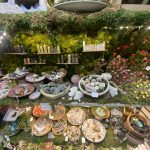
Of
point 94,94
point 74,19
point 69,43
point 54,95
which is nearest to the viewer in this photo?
point 94,94

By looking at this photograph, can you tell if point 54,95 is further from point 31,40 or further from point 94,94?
point 31,40

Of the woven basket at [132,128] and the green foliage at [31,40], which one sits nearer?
the woven basket at [132,128]

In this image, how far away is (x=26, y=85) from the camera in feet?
12.2

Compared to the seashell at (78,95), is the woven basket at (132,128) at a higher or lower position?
lower

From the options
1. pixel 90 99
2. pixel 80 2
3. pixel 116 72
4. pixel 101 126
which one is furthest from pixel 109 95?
pixel 80 2

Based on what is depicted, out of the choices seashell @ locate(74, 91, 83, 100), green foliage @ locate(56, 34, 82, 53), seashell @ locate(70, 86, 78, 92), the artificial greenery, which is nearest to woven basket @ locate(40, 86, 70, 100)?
seashell @ locate(70, 86, 78, 92)

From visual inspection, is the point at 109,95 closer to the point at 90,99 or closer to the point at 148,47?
the point at 90,99

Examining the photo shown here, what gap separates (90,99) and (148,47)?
7.32 ft

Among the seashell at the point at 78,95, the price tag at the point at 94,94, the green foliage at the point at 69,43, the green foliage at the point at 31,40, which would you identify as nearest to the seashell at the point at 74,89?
the seashell at the point at 78,95

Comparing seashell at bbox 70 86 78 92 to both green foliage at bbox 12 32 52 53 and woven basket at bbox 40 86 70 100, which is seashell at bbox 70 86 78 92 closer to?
woven basket at bbox 40 86 70 100

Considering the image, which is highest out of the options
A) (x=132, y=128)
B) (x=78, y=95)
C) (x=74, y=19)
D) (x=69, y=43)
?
(x=74, y=19)

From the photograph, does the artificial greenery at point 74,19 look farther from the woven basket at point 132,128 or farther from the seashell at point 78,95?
the woven basket at point 132,128

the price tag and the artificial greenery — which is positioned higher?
the artificial greenery

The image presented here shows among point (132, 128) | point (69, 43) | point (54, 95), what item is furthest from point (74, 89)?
point (132, 128)
